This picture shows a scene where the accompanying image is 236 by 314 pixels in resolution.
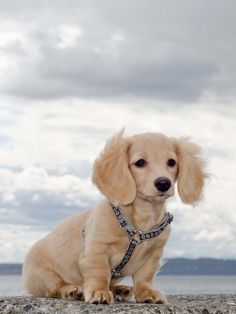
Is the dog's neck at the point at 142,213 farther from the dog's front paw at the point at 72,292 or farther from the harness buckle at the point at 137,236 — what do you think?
the dog's front paw at the point at 72,292

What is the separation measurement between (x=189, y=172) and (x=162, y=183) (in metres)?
0.80

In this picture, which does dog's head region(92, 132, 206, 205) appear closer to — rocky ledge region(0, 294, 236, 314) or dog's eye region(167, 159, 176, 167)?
dog's eye region(167, 159, 176, 167)

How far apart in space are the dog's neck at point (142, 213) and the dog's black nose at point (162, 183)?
520 mm

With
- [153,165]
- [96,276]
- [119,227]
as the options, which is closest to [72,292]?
[96,276]

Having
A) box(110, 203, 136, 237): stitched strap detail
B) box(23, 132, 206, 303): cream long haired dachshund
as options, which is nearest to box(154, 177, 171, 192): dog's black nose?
box(23, 132, 206, 303): cream long haired dachshund

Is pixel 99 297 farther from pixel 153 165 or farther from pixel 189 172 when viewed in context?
pixel 189 172

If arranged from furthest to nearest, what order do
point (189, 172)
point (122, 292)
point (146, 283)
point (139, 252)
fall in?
point (122, 292), point (146, 283), point (189, 172), point (139, 252)

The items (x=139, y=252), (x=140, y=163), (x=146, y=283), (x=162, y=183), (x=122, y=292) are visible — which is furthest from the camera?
(x=122, y=292)

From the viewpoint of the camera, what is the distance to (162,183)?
8297 mm

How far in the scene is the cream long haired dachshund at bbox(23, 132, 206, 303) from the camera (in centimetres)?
863

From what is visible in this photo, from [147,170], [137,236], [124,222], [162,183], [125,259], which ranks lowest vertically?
[125,259]

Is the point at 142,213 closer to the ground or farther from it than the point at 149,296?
farther from it

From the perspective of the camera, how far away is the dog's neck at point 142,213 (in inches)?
347

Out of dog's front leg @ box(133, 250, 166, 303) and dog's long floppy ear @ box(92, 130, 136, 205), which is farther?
dog's front leg @ box(133, 250, 166, 303)
